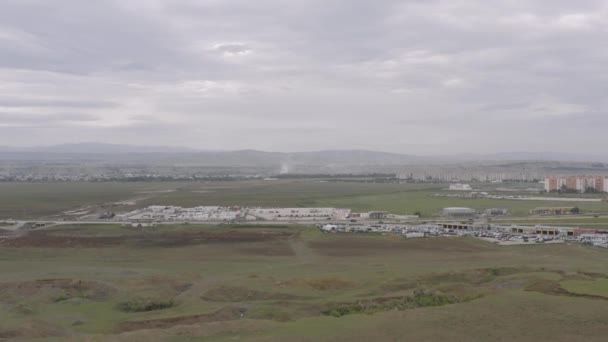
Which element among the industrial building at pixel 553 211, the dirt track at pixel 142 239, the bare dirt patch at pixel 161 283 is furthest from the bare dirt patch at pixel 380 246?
the industrial building at pixel 553 211

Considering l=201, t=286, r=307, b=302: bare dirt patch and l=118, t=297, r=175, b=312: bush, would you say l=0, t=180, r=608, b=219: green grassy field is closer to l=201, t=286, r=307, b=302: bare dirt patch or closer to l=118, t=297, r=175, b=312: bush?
l=201, t=286, r=307, b=302: bare dirt patch

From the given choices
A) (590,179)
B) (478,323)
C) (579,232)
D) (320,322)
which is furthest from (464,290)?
(590,179)

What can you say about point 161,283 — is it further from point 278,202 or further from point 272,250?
point 278,202

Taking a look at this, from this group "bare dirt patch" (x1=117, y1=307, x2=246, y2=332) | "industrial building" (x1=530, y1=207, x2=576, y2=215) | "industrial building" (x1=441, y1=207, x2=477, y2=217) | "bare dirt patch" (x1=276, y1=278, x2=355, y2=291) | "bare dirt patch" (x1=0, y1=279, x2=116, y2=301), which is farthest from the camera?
"industrial building" (x1=530, y1=207, x2=576, y2=215)

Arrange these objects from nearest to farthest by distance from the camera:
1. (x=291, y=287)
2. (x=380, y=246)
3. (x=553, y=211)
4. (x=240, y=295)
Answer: (x=240, y=295), (x=291, y=287), (x=380, y=246), (x=553, y=211)

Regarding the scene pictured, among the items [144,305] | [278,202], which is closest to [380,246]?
[144,305]

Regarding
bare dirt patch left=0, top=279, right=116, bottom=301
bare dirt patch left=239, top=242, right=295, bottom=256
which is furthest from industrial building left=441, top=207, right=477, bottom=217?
bare dirt patch left=0, top=279, right=116, bottom=301
